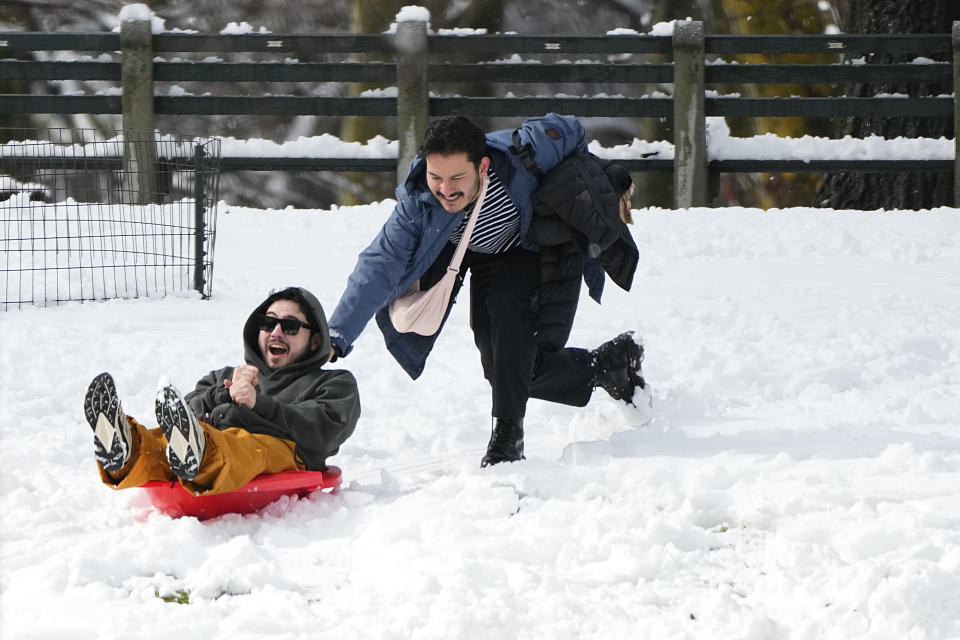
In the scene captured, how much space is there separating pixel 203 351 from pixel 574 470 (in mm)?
2673

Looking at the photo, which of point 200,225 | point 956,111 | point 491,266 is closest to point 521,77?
point 956,111

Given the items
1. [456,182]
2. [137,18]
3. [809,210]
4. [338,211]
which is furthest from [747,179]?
[456,182]

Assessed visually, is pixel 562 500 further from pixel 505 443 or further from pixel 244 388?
pixel 244 388

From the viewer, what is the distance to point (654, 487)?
3.60 m

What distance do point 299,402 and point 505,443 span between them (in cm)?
75

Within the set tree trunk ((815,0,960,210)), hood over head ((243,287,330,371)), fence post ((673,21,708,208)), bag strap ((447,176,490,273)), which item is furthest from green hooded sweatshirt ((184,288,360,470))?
tree trunk ((815,0,960,210))

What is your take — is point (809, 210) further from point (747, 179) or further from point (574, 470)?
point (574, 470)

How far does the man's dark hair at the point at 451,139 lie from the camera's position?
12.4 feet

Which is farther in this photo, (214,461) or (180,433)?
(214,461)

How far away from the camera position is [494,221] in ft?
13.3

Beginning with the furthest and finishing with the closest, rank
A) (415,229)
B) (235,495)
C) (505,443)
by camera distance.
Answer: (505,443), (415,229), (235,495)

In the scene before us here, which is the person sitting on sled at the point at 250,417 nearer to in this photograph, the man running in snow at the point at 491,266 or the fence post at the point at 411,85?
the man running in snow at the point at 491,266

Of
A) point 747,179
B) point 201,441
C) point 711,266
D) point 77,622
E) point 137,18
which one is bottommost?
point 77,622

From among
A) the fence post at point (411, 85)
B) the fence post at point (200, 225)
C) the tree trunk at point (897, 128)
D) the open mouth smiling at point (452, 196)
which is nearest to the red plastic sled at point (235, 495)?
the open mouth smiling at point (452, 196)
